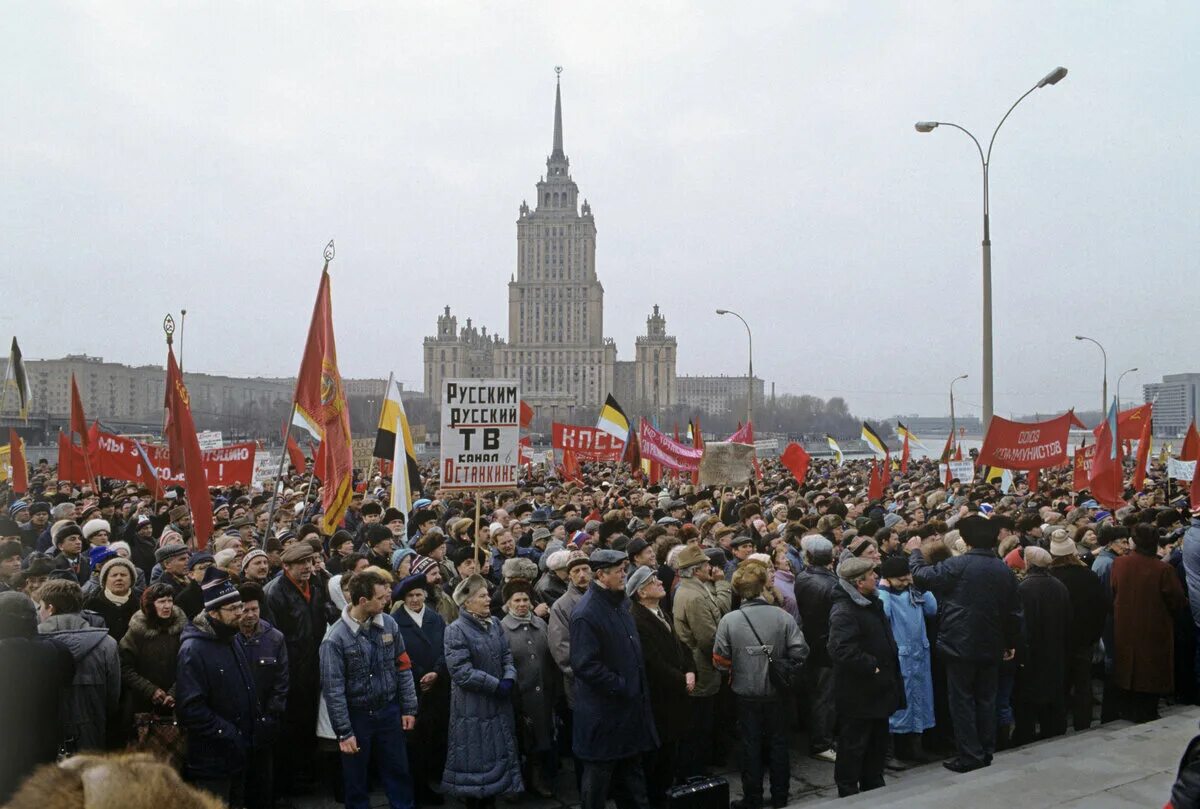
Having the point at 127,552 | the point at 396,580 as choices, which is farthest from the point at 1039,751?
the point at 127,552

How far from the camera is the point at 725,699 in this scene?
669cm

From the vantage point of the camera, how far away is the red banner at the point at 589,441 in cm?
1880

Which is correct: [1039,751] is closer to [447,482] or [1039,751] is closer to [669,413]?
→ [447,482]

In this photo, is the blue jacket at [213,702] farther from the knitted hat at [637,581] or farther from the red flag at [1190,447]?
the red flag at [1190,447]

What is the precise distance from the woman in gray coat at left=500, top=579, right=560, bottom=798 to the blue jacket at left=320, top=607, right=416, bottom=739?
81 cm

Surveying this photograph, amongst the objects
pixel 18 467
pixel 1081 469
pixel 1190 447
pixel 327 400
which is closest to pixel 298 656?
pixel 327 400

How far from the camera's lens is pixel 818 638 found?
6625 millimetres

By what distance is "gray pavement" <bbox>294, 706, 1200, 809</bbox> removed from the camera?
465 cm

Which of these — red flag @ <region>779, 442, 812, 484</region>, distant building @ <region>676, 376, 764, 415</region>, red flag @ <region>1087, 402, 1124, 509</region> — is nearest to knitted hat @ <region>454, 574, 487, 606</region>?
red flag @ <region>1087, 402, 1124, 509</region>

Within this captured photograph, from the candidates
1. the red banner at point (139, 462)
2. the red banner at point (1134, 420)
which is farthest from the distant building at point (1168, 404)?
the red banner at point (139, 462)

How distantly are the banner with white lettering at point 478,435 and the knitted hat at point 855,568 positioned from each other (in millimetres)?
3225

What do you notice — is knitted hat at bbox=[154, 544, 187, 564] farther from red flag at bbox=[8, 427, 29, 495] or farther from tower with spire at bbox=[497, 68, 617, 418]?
tower with spire at bbox=[497, 68, 617, 418]

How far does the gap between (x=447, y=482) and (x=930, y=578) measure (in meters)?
3.84

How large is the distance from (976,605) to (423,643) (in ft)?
11.8
